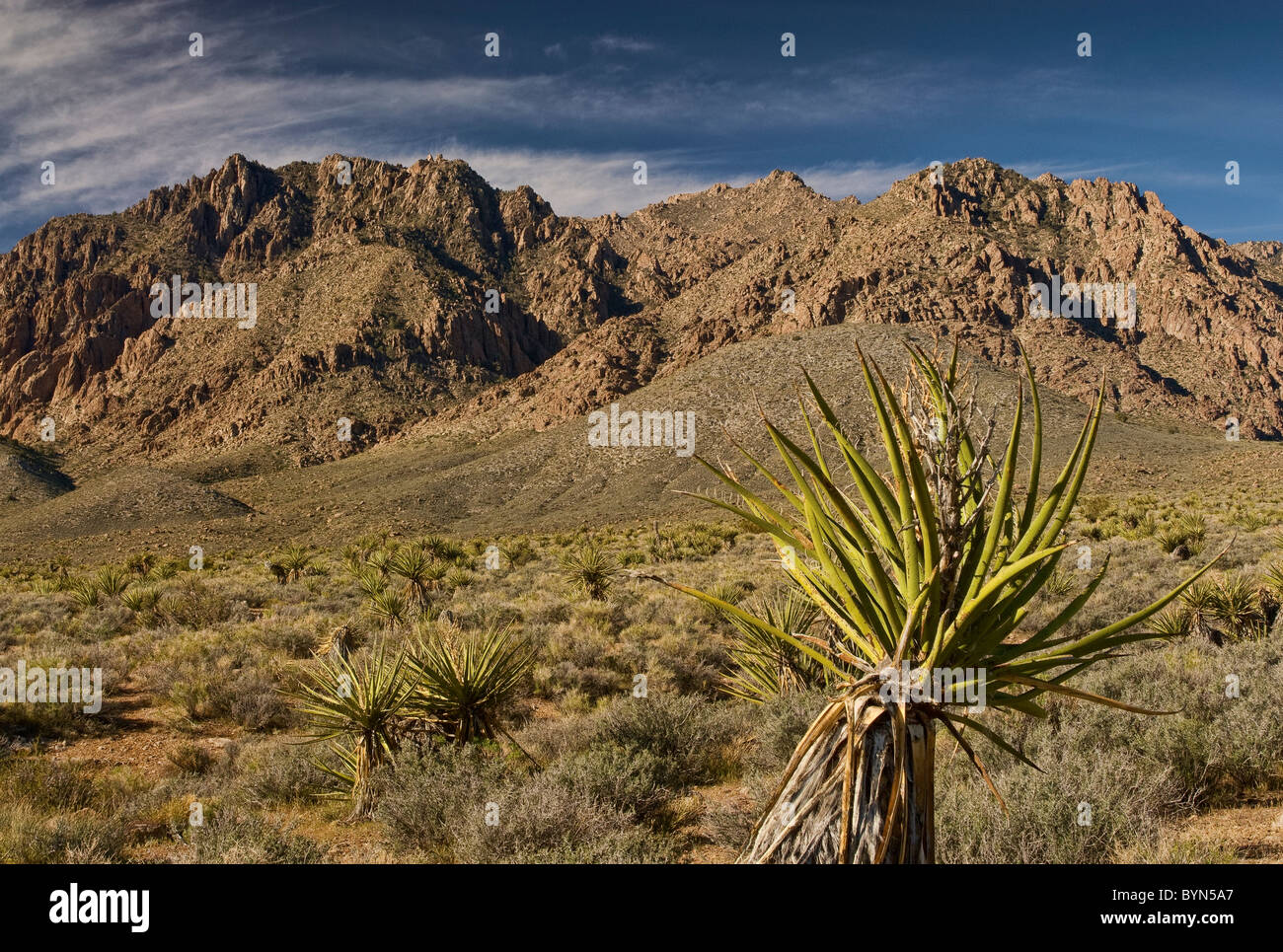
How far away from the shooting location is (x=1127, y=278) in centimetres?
10125

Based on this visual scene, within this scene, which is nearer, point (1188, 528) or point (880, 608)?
point (880, 608)

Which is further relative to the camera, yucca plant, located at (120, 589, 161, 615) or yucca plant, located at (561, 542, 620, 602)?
yucca plant, located at (561, 542, 620, 602)

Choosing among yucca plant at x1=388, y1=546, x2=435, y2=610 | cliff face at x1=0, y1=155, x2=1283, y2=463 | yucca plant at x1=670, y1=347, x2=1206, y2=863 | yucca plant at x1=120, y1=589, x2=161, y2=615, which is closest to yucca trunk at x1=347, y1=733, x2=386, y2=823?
yucca plant at x1=670, y1=347, x2=1206, y2=863

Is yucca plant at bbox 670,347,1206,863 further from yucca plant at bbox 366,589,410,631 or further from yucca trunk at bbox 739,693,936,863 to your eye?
yucca plant at bbox 366,589,410,631

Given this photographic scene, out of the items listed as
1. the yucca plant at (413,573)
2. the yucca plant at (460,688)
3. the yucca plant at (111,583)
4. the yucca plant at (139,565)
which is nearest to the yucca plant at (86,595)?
the yucca plant at (111,583)

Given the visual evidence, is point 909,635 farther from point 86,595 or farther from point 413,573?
point 86,595

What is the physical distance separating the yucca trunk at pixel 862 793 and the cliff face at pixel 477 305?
68.5 meters

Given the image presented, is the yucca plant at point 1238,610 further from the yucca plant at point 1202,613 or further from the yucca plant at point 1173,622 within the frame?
the yucca plant at point 1173,622

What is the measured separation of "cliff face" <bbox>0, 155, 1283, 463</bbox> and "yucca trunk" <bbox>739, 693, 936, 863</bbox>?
68.5 meters

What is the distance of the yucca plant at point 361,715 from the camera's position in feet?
18.1

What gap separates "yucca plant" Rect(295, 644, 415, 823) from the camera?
18.1 ft
